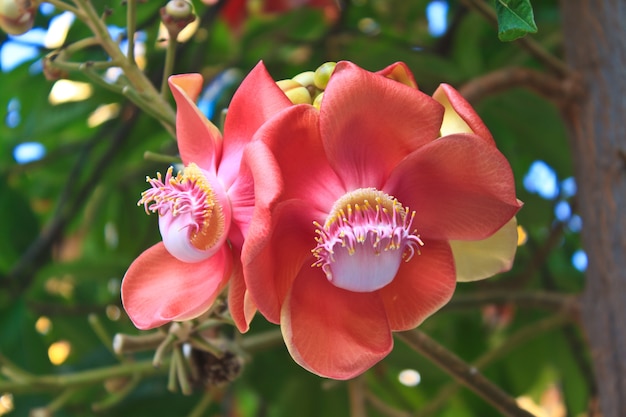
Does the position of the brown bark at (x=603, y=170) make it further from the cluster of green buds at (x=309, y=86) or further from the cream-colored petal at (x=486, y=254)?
the cluster of green buds at (x=309, y=86)

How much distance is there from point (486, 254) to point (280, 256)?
0.44 ft

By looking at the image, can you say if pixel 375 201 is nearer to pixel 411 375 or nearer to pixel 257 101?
pixel 257 101

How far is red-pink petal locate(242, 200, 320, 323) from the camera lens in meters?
0.44

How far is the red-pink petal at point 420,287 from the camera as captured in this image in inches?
19.7

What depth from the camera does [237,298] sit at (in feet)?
1.58

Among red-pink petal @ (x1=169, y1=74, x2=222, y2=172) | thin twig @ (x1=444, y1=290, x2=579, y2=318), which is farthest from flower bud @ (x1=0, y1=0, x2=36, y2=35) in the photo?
thin twig @ (x1=444, y1=290, x2=579, y2=318)

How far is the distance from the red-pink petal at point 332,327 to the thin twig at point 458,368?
0.05 m

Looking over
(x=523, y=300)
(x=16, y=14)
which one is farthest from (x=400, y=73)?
(x=523, y=300)

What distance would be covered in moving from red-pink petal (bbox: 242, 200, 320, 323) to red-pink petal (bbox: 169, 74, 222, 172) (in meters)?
0.07

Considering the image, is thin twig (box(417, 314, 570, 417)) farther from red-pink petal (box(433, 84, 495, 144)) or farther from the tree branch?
red-pink petal (box(433, 84, 495, 144))

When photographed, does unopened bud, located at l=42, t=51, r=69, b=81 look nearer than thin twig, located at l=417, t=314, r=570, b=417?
Yes

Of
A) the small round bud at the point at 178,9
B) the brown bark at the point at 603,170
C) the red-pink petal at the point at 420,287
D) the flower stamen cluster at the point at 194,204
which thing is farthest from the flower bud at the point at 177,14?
the brown bark at the point at 603,170

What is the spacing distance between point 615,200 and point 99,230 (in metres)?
0.89

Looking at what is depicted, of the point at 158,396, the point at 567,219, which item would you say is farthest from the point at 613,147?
the point at 158,396
